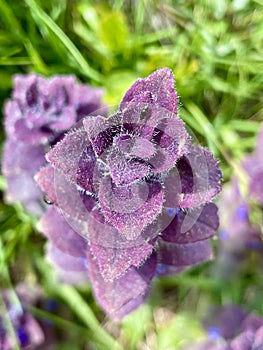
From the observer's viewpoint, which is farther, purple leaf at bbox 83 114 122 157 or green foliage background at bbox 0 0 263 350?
green foliage background at bbox 0 0 263 350

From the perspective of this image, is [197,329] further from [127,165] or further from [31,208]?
[127,165]

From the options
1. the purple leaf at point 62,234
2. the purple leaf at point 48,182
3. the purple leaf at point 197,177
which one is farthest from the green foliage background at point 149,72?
the purple leaf at point 197,177

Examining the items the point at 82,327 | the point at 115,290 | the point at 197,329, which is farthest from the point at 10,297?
the point at 115,290

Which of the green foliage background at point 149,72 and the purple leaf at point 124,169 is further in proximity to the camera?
the green foliage background at point 149,72

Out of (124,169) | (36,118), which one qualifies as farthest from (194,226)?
(36,118)

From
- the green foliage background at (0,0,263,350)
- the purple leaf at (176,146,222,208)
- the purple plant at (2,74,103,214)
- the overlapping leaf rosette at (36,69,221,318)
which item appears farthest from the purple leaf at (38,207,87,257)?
the green foliage background at (0,0,263,350)

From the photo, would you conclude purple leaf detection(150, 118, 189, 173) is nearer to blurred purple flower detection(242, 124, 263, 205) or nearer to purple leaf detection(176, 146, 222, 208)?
purple leaf detection(176, 146, 222, 208)

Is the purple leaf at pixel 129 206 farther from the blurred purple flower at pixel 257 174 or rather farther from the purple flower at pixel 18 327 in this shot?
the purple flower at pixel 18 327
